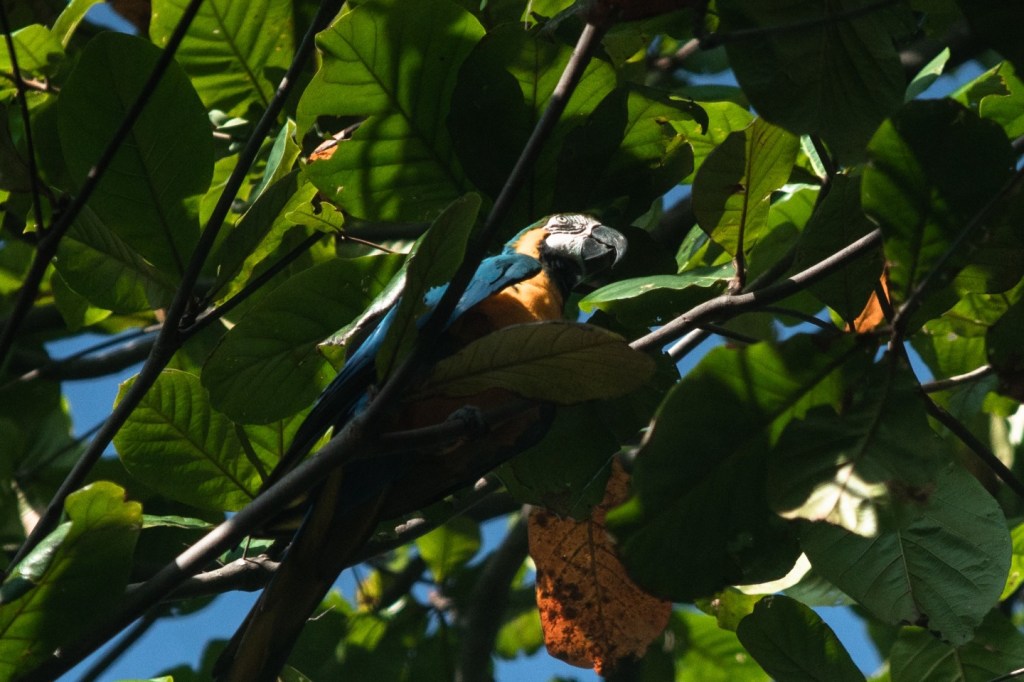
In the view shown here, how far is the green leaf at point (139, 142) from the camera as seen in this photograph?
1.78 meters

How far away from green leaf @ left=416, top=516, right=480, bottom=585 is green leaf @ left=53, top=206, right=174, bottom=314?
4.46 feet

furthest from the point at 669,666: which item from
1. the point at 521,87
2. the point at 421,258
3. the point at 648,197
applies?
the point at 421,258

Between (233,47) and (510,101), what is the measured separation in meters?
0.80

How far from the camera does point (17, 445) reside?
2.49m

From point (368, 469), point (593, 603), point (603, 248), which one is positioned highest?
point (603, 248)

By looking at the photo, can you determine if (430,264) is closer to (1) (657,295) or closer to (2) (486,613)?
(1) (657,295)

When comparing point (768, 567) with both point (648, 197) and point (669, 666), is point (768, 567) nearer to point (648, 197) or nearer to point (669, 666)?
point (648, 197)

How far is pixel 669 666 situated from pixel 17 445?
1628 mm

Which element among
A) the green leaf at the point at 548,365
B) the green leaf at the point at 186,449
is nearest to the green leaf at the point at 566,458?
the green leaf at the point at 548,365

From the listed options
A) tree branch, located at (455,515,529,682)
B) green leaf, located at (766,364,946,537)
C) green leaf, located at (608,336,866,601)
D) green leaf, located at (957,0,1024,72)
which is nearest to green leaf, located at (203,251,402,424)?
green leaf, located at (608,336,866,601)

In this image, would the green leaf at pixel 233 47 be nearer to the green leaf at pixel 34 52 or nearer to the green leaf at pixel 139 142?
the green leaf at pixel 34 52

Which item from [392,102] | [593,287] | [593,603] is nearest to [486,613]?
[593,603]

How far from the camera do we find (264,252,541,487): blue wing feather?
177cm

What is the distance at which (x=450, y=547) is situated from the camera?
10.3 feet
